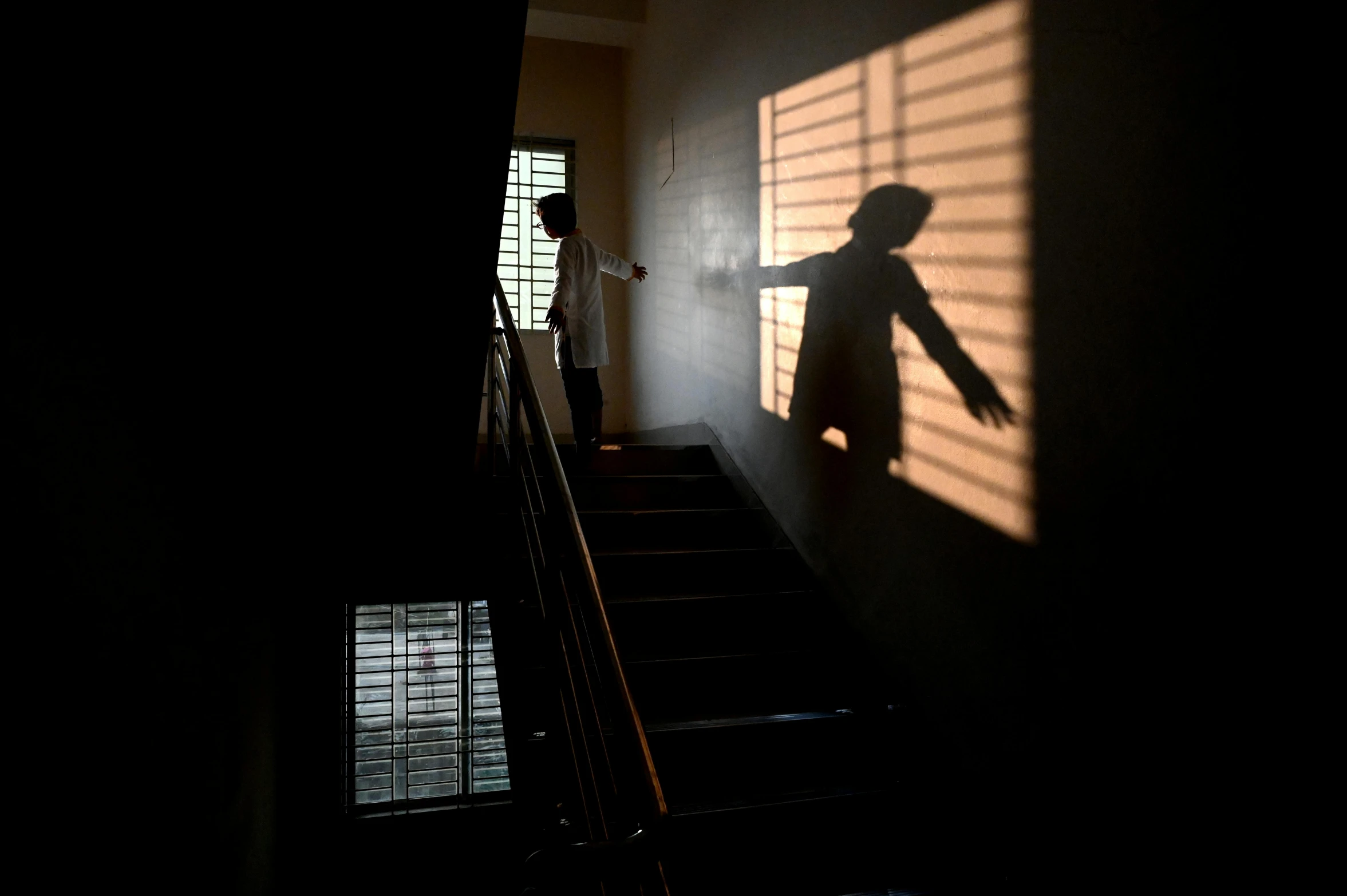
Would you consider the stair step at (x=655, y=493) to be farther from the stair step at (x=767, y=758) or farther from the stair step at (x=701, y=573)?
the stair step at (x=767, y=758)

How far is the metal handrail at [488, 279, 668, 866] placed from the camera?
4.56 ft

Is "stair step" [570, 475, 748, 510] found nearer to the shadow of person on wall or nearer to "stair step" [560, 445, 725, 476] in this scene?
"stair step" [560, 445, 725, 476]

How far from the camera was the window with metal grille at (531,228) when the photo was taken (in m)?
7.02

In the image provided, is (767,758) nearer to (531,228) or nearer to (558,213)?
(558,213)

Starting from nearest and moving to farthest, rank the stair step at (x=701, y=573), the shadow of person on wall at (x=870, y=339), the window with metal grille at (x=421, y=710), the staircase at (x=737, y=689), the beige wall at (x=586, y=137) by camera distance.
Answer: the staircase at (x=737, y=689)
the shadow of person on wall at (x=870, y=339)
the stair step at (x=701, y=573)
the window with metal grille at (x=421, y=710)
the beige wall at (x=586, y=137)

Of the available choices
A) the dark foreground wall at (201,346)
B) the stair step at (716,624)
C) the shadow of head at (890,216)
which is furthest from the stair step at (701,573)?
the shadow of head at (890,216)

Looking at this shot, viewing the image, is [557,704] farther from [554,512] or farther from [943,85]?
[943,85]

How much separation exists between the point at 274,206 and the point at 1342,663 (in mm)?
2411

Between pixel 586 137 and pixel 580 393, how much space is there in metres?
3.54

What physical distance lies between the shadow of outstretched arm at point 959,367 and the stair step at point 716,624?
4.02ft

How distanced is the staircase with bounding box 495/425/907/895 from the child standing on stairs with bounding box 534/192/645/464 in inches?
11.0

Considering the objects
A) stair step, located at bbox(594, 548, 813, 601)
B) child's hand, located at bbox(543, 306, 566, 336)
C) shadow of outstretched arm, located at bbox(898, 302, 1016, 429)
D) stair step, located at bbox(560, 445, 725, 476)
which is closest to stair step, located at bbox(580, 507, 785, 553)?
stair step, located at bbox(594, 548, 813, 601)

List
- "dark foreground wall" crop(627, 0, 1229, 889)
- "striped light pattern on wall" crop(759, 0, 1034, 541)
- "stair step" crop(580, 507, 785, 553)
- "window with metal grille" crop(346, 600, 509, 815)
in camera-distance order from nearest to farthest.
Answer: "dark foreground wall" crop(627, 0, 1229, 889) → "striped light pattern on wall" crop(759, 0, 1034, 541) → "stair step" crop(580, 507, 785, 553) → "window with metal grille" crop(346, 600, 509, 815)

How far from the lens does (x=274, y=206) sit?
2098 millimetres
